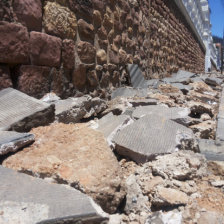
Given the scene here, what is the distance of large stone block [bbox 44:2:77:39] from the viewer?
1973 mm

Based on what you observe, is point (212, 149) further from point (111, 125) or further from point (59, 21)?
point (59, 21)

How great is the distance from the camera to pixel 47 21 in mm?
1966

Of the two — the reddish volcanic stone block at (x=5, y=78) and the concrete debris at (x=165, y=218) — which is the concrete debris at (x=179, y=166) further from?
the reddish volcanic stone block at (x=5, y=78)

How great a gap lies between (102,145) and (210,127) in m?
1.14

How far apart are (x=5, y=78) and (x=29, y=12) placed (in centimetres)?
51

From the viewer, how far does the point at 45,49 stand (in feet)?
6.36

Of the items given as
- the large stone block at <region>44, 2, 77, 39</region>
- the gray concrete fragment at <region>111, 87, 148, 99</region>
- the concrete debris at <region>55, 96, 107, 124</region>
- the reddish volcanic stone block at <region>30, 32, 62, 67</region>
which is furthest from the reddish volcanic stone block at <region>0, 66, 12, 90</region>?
the gray concrete fragment at <region>111, 87, 148, 99</region>

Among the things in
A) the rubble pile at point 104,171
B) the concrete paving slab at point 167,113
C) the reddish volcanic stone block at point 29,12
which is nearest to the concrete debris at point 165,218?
the rubble pile at point 104,171

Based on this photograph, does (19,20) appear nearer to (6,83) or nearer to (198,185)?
(6,83)

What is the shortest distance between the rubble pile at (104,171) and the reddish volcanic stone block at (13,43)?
23 centimetres

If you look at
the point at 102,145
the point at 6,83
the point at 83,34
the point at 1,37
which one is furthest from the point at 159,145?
the point at 83,34

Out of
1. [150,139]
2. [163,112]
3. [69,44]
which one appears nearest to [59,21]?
[69,44]

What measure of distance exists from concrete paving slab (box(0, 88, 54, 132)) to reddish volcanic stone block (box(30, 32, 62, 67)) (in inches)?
15.3

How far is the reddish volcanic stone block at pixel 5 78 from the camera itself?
1.63 meters
